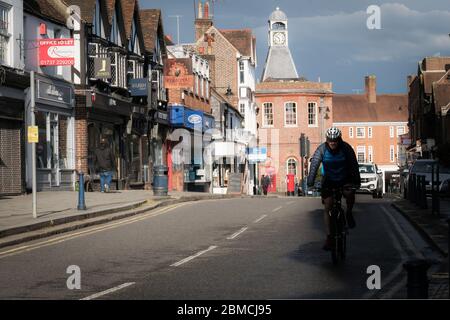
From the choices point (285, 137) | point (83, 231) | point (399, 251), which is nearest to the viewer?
point (399, 251)

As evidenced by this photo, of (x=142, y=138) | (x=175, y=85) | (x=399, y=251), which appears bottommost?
(x=399, y=251)

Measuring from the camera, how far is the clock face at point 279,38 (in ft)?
312

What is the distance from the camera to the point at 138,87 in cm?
4200

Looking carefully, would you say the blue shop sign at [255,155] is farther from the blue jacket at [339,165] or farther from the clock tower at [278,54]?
the blue jacket at [339,165]

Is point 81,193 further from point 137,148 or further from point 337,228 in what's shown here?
point 137,148

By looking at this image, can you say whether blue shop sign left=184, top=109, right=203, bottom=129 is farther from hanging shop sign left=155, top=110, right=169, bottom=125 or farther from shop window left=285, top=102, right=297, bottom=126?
shop window left=285, top=102, right=297, bottom=126

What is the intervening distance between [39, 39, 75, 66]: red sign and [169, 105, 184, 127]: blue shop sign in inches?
776

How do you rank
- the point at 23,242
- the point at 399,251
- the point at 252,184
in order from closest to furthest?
the point at 399,251 → the point at 23,242 → the point at 252,184

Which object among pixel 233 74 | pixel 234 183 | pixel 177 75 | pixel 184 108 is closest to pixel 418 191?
pixel 184 108

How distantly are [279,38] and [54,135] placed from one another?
65021 millimetres
